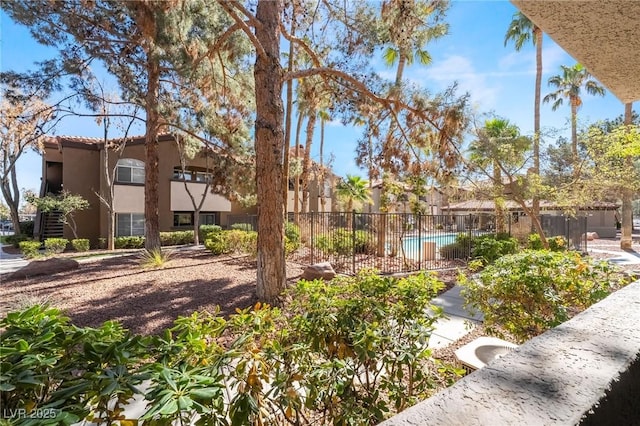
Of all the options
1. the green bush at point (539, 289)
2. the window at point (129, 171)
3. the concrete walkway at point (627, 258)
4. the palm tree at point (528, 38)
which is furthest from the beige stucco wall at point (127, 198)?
the concrete walkway at point (627, 258)

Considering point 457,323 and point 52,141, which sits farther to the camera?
point 52,141

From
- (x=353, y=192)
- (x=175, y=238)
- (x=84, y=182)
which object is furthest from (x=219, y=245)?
(x=84, y=182)

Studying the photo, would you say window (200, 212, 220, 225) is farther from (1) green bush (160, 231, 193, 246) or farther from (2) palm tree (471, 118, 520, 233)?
(2) palm tree (471, 118, 520, 233)

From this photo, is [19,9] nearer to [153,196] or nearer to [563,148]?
[153,196]

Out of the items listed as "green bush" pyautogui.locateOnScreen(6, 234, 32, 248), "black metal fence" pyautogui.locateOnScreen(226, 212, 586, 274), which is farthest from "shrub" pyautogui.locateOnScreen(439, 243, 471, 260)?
"green bush" pyautogui.locateOnScreen(6, 234, 32, 248)

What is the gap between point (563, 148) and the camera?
1602 centimetres

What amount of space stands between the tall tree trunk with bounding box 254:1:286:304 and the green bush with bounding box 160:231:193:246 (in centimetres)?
1479

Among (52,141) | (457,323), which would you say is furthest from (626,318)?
(52,141)

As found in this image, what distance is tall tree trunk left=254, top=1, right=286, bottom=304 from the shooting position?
625cm

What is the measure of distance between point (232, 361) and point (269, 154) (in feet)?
16.3

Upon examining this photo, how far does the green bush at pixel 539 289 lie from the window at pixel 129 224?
20685 millimetres

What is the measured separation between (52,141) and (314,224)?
59.7 ft

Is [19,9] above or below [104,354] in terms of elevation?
above

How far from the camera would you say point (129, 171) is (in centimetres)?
1902
